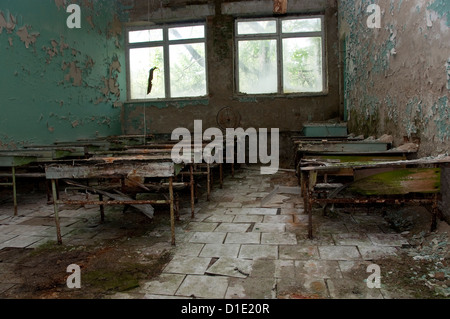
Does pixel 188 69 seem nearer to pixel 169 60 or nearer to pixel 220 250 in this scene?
pixel 169 60

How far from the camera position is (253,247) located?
122 inches

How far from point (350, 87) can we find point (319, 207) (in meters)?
3.81

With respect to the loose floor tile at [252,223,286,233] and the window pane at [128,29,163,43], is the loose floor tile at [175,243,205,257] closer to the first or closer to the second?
the loose floor tile at [252,223,286,233]

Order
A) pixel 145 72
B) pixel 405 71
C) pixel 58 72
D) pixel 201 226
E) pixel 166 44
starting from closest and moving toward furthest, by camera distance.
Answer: pixel 201 226 < pixel 405 71 < pixel 58 72 < pixel 166 44 < pixel 145 72

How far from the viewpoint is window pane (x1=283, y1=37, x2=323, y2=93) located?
28.4ft

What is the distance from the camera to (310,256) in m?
2.85

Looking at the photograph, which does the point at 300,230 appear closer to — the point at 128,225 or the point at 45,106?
the point at 128,225

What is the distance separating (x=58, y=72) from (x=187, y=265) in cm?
575

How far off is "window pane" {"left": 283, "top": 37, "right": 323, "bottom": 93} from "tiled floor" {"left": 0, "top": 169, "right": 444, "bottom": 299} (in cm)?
466

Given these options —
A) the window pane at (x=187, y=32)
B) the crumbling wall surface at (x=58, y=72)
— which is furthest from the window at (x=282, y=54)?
the crumbling wall surface at (x=58, y=72)

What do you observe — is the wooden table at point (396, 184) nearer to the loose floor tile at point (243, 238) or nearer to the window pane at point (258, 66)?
the loose floor tile at point (243, 238)

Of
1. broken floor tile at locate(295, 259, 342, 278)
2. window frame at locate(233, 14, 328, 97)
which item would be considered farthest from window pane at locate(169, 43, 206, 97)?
broken floor tile at locate(295, 259, 342, 278)

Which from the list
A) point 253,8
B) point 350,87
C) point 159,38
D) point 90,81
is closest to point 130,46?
point 159,38

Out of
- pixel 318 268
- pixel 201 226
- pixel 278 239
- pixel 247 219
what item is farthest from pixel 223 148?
pixel 318 268
